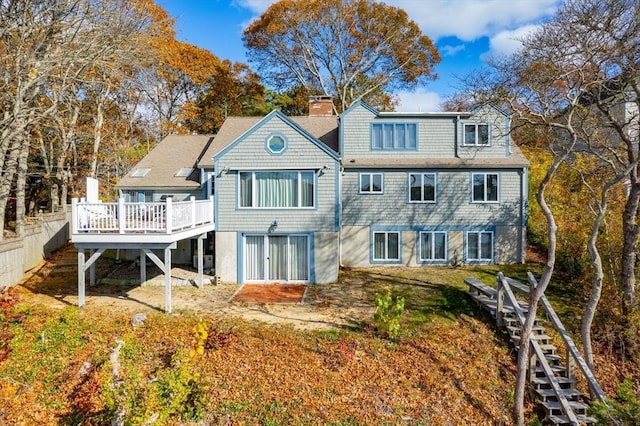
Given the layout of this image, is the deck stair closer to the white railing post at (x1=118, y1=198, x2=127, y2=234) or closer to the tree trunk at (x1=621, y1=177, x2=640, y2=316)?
the tree trunk at (x1=621, y1=177, x2=640, y2=316)

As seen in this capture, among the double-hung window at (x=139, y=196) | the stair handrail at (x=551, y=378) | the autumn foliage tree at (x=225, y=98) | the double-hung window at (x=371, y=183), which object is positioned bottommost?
the stair handrail at (x=551, y=378)

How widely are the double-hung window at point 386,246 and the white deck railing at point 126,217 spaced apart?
8502mm

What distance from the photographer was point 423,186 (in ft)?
56.7

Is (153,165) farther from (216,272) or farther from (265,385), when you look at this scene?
(265,385)

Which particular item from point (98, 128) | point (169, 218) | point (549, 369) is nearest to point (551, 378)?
point (549, 369)

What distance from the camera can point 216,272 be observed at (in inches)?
600

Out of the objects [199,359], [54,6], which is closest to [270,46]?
[54,6]

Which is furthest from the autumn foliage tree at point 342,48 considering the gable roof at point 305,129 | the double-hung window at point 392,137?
the double-hung window at point 392,137

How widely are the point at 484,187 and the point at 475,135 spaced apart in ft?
7.81

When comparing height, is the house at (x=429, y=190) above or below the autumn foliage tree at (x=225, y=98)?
below

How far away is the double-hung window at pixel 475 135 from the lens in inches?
684

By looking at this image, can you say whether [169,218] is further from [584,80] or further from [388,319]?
[584,80]

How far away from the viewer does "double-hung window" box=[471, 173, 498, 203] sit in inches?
676

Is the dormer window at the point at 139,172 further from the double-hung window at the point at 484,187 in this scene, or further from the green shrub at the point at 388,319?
the double-hung window at the point at 484,187
